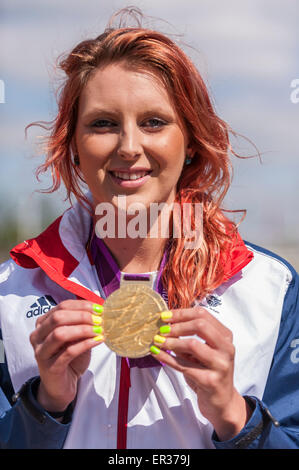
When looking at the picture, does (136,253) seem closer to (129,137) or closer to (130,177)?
(130,177)

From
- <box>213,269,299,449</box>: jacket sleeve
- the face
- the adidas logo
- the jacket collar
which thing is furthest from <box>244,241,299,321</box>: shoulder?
the adidas logo

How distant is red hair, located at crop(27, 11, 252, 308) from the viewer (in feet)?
7.90

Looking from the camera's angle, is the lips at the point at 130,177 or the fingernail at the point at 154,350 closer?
the fingernail at the point at 154,350

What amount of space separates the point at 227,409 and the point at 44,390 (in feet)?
2.35

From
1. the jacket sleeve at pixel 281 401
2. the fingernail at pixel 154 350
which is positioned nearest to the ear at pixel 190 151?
the jacket sleeve at pixel 281 401

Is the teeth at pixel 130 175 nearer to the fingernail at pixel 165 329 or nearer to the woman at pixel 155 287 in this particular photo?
the woman at pixel 155 287

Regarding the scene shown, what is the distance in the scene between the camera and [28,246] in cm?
259

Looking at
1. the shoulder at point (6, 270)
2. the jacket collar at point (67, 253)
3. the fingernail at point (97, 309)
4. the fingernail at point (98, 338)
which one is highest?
the fingernail at point (97, 309)

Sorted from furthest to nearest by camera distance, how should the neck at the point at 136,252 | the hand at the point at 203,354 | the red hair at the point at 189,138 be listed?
the neck at the point at 136,252
the red hair at the point at 189,138
the hand at the point at 203,354

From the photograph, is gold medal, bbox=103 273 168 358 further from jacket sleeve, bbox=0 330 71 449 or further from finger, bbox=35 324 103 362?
jacket sleeve, bbox=0 330 71 449

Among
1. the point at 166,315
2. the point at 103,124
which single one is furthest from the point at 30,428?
the point at 103,124

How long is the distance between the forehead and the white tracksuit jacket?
2.31 ft

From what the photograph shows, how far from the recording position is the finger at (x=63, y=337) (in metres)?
1.87

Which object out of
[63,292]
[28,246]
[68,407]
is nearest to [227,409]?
[68,407]
